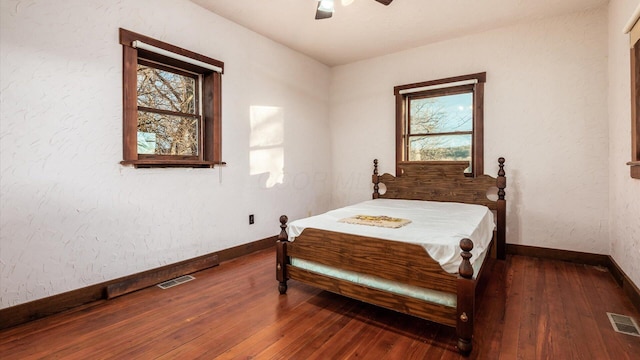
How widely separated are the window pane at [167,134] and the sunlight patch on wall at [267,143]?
0.67 meters

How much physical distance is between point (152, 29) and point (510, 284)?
3770 millimetres

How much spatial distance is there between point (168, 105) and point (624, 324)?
386 cm

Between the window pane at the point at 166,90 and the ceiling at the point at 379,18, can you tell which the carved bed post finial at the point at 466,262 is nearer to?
the ceiling at the point at 379,18

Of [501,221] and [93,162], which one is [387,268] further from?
[93,162]

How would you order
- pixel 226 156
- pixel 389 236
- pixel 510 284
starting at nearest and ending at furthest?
pixel 389 236, pixel 510 284, pixel 226 156

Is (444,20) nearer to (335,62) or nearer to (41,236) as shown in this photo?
(335,62)

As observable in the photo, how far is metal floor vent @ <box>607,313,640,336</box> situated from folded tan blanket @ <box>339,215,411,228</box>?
1.38 m

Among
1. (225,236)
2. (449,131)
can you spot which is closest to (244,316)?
(225,236)

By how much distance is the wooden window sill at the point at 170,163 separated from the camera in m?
2.52

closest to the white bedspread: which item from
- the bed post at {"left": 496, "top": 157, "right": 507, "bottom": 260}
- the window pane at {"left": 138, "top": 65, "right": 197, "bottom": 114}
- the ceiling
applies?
the bed post at {"left": 496, "top": 157, "right": 507, "bottom": 260}

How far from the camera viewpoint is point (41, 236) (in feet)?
6.76

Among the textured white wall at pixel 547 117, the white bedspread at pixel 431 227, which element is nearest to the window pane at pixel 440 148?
the textured white wall at pixel 547 117

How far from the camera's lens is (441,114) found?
3990 mm

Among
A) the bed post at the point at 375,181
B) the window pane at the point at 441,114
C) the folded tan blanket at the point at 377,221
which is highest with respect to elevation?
the window pane at the point at 441,114
